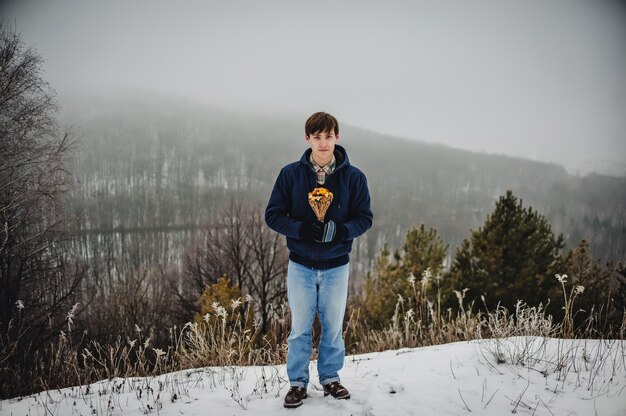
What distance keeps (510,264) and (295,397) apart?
1382 centimetres

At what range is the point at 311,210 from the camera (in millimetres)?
2637

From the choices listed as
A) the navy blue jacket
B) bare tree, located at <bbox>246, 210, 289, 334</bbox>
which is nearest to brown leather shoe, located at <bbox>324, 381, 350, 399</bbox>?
the navy blue jacket

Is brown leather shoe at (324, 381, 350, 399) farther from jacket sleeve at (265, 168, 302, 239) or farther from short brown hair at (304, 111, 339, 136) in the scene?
short brown hair at (304, 111, 339, 136)

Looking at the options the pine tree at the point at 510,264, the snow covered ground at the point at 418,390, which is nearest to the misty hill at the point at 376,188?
the pine tree at the point at 510,264

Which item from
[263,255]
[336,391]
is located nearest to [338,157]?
[336,391]

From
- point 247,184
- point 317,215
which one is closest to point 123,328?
point 317,215

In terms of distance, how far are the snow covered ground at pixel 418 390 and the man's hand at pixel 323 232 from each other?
3.96 feet

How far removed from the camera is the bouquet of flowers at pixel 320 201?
99.0 inches

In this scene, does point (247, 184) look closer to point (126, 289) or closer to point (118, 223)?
point (118, 223)

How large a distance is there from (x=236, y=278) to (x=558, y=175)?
199916 mm

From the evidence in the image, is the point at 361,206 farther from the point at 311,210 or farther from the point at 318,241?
the point at 318,241

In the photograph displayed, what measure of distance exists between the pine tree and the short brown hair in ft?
41.1

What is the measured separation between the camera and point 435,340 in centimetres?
449

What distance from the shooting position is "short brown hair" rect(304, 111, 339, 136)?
2.50 metres
